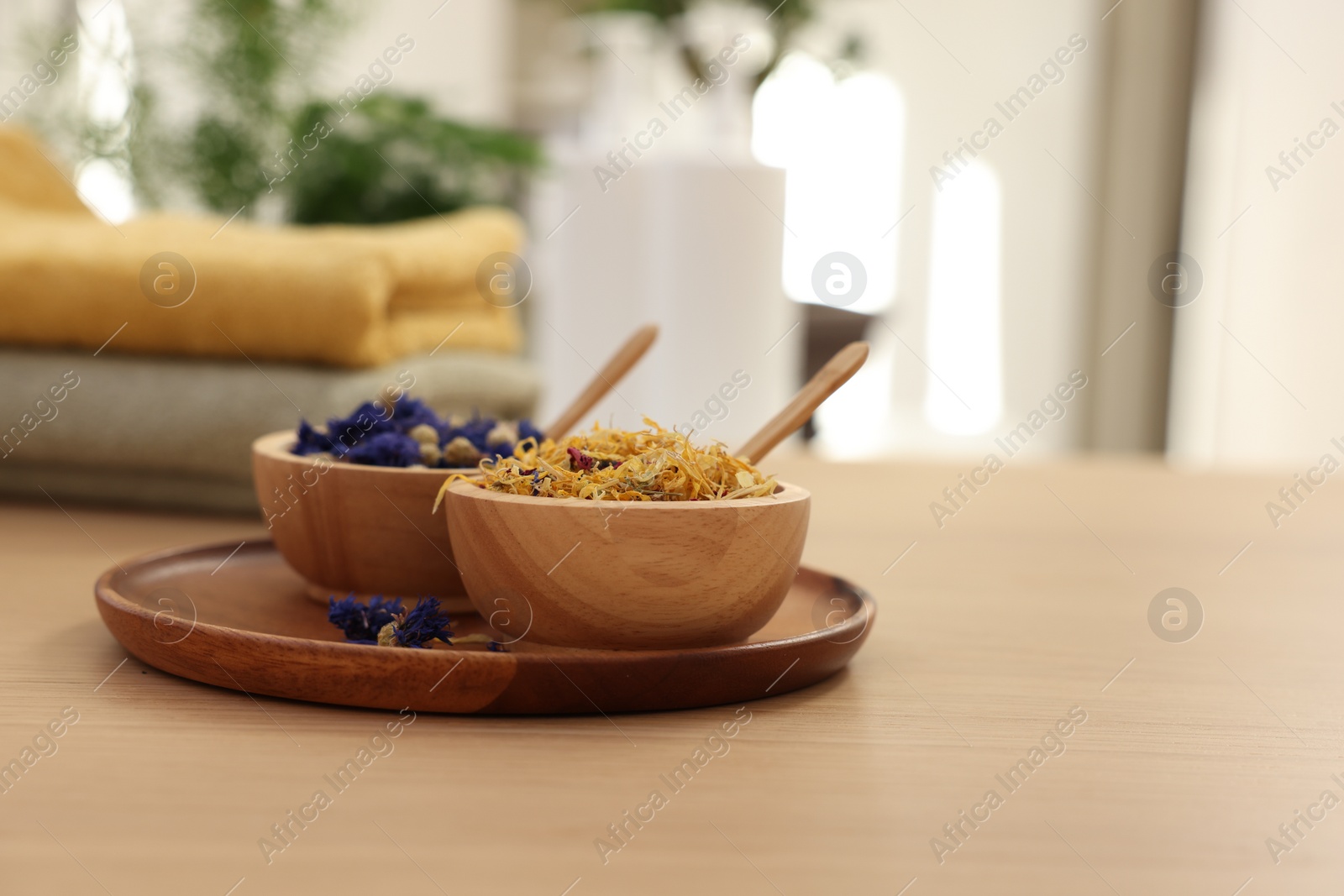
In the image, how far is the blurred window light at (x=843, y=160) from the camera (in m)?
3.69

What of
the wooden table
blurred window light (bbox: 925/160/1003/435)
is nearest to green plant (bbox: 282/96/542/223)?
the wooden table

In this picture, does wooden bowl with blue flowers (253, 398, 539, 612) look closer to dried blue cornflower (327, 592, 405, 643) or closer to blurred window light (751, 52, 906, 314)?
dried blue cornflower (327, 592, 405, 643)

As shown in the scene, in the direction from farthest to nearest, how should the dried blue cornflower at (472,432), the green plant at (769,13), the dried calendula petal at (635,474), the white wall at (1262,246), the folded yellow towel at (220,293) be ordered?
the white wall at (1262,246) → the green plant at (769,13) → the folded yellow towel at (220,293) → the dried blue cornflower at (472,432) → the dried calendula petal at (635,474)

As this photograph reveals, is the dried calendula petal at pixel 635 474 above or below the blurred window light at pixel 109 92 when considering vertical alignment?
above

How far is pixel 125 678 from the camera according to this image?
15.6 inches

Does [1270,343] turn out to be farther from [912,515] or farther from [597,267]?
[912,515]

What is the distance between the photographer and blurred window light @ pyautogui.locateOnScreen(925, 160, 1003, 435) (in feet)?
12.2

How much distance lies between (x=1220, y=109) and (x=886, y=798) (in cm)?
222

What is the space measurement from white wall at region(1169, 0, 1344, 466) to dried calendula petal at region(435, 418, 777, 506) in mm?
1483

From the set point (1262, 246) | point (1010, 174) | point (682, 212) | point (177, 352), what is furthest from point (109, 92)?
point (1010, 174)

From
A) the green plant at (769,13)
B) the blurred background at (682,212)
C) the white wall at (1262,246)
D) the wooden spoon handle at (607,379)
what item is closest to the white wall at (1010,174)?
the blurred background at (682,212)

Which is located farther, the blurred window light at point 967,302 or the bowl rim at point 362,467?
the blurred window light at point 967,302

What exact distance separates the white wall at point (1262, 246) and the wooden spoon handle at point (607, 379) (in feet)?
4.62

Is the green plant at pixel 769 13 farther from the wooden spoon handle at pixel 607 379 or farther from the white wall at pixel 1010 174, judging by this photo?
the white wall at pixel 1010 174
